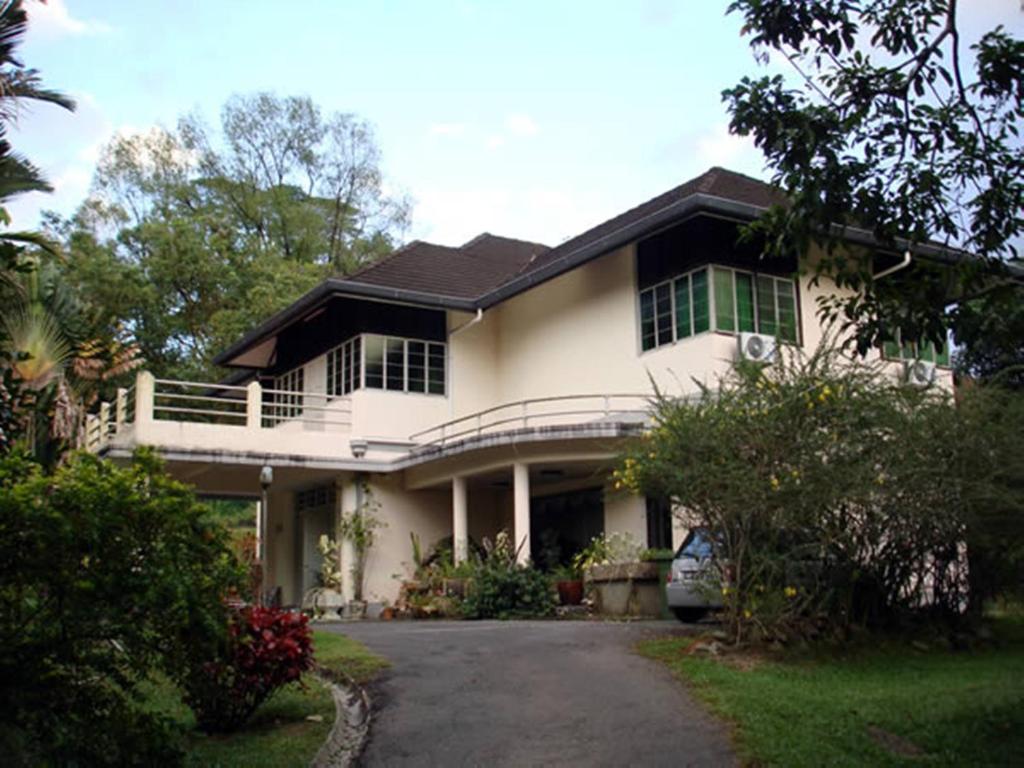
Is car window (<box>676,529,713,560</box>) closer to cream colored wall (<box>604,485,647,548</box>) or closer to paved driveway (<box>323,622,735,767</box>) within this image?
paved driveway (<box>323,622,735,767</box>)

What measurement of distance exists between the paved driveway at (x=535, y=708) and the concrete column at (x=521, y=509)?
20.9 ft

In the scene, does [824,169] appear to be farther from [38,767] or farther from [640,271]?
[640,271]

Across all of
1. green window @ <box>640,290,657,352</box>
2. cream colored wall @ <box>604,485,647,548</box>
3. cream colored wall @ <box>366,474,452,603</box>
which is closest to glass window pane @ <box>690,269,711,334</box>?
green window @ <box>640,290,657,352</box>

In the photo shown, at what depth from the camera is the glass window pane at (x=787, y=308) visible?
21047 millimetres

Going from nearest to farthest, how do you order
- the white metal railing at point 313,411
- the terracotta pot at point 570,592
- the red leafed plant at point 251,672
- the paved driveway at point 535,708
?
the paved driveway at point 535,708
the red leafed plant at point 251,672
the terracotta pot at point 570,592
the white metal railing at point 313,411

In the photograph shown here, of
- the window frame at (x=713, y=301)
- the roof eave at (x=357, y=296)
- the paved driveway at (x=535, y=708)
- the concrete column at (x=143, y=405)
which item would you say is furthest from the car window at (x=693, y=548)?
the concrete column at (x=143, y=405)

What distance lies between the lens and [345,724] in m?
9.57

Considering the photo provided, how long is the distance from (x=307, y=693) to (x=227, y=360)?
66.7 feet

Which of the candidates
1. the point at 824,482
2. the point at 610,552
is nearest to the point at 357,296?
the point at 610,552

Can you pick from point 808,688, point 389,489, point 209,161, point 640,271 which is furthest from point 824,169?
point 209,161

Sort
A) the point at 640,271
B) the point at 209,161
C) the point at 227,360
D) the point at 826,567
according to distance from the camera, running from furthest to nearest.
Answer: the point at 209,161 → the point at 227,360 → the point at 640,271 → the point at 826,567

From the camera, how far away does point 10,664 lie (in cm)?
647

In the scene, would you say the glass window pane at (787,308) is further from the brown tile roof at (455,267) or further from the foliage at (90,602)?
the foliage at (90,602)

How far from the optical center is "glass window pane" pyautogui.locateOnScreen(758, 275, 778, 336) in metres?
20.8
